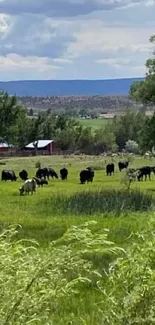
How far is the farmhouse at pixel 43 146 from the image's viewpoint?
116581 mm

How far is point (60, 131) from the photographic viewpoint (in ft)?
404

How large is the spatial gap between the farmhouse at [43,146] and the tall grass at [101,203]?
3448 inches

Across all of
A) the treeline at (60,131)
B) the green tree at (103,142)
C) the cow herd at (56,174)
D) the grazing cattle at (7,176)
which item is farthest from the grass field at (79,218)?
the green tree at (103,142)

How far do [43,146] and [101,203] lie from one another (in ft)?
303

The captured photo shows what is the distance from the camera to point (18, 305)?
3334 mm

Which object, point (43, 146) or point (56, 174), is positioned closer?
point (56, 174)

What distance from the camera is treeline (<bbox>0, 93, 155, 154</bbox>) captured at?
11000cm

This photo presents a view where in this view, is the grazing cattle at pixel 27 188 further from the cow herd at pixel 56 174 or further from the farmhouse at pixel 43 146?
the farmhouse at pixel 43 146

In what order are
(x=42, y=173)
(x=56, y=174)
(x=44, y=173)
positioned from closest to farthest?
(x=42, y=173) → (x=44, y=173) → (x=56, y=174)

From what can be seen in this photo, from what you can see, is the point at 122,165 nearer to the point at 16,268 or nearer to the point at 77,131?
the point at 77,131

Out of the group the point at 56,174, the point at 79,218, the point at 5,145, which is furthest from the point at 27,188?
the point at 5,145

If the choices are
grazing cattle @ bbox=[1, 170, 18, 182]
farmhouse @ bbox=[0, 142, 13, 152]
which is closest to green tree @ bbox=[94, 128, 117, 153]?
farmhouse @ bbox=[0, 142, 13, 152]

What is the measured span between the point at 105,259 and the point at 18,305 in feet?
31.1

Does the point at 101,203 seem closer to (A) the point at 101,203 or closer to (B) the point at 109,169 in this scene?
(A) the point at 101,203
